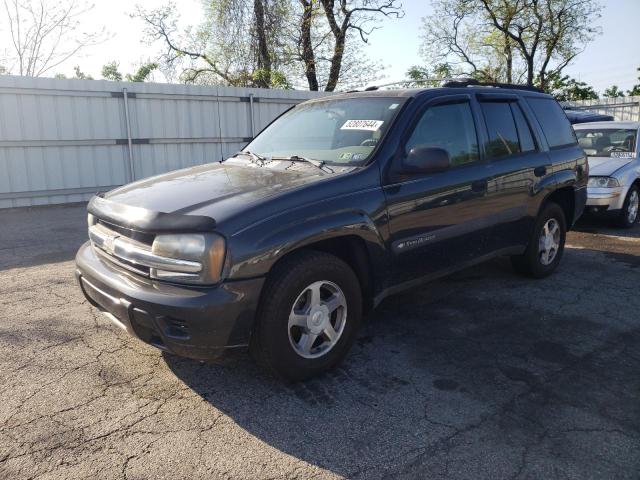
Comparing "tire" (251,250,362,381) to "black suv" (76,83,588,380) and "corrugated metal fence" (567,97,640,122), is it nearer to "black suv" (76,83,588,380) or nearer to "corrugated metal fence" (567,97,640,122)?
"black suv" (76,83,588,380)

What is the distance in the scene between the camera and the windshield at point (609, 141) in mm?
8305

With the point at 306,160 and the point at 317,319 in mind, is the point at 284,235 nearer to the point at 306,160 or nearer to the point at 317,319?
the point at 317,319

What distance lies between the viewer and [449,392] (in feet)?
10.2

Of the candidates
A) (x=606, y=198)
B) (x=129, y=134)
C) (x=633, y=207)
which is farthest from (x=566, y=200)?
(x=129, y=134)

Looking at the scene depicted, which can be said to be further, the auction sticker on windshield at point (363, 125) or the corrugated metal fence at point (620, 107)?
the corrugated metal fence at point (620, 107)

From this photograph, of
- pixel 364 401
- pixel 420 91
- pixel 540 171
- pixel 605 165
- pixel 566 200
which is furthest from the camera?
pixel 605 165

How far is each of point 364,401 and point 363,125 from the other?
195 centimetres

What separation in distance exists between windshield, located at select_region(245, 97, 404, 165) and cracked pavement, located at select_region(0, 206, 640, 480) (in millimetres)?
1400

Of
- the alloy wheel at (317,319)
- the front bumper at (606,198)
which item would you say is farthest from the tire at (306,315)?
the front bumper at (606,198)

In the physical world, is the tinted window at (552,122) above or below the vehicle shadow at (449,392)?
above

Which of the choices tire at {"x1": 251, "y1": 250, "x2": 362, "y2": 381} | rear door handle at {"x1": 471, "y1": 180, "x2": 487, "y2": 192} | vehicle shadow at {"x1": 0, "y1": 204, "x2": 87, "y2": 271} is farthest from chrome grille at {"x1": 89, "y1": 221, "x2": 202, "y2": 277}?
vehicle shadow at {"x1": 0, "y1": 204, "x2": 87, "y2": 271}

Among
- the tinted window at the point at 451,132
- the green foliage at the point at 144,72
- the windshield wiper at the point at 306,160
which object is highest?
the green foliage at the point at 144,72

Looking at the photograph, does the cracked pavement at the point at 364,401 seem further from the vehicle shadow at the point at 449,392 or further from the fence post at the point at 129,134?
the fence post at the point at 129,134

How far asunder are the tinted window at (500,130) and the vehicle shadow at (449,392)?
1369 millimetres
